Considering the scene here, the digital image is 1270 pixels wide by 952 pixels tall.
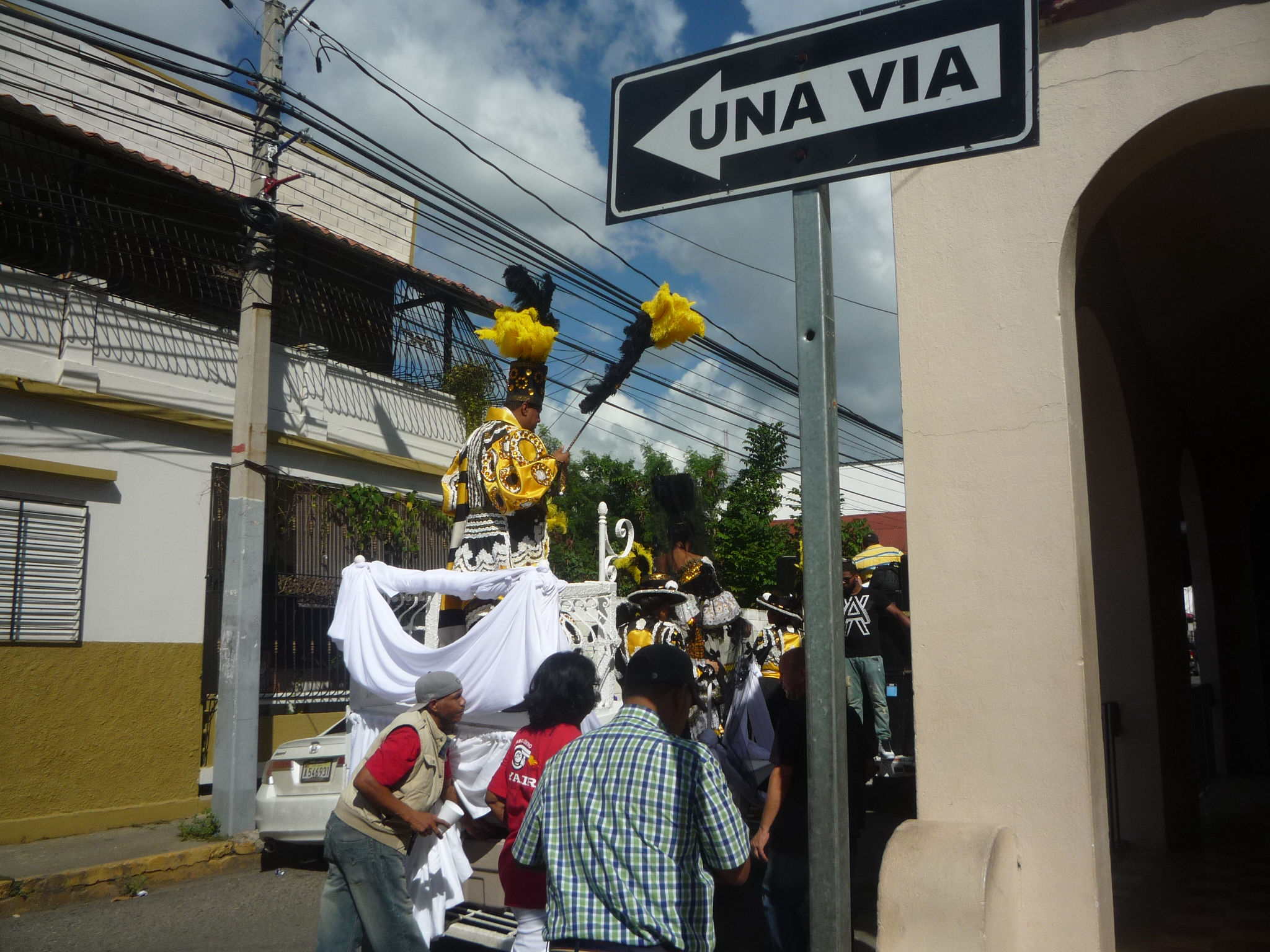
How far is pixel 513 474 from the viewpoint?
20.9 feet

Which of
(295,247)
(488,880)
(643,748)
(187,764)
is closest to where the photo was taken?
(643,748)

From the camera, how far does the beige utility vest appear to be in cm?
452

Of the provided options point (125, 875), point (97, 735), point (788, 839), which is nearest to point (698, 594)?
point (788, 839)

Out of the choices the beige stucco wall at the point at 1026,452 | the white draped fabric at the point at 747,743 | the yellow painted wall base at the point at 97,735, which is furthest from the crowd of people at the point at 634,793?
the yellow painted wall base at the point at 97,735

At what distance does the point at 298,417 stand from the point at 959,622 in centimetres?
975

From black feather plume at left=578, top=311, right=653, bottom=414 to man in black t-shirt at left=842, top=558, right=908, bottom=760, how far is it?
99.8 inches

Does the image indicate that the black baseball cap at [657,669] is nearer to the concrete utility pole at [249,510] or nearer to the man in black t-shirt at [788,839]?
the man in black t-shirt at [788,839]

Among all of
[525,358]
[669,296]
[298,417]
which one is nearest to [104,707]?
[298,417]

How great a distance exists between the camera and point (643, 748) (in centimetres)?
269

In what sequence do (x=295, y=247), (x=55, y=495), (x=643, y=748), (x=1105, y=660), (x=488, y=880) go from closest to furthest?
(x=643, y=748) < (x=488, y=880) < (x=1105, y=660) < (x=55, y=495) < (x=295, y=247)

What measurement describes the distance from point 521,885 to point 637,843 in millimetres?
1361

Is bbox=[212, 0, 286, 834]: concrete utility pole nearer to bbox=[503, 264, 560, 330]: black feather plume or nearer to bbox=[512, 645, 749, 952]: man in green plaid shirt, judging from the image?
bbox=[503, 264, 560, 330]: black feather plume

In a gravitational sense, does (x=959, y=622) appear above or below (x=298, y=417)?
below

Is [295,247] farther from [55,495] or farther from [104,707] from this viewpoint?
[104,707]
